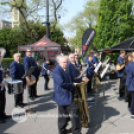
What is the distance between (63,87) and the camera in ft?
10.9

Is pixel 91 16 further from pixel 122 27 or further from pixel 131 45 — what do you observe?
pixel 131 45

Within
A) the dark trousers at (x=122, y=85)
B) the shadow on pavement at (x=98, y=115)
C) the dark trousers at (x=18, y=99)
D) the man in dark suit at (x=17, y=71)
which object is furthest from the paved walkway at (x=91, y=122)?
the dark trousers at (x=122, y=85)

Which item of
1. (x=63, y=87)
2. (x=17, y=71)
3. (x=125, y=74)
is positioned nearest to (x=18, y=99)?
(x=17, y=71)

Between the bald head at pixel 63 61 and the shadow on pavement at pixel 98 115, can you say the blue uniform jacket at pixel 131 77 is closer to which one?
the shadow on pavement at pixel 98 115

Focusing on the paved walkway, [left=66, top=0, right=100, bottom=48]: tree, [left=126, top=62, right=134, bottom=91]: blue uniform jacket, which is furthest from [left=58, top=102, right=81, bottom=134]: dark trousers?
[left=66, top=0, right=100, bottom=48]: tree

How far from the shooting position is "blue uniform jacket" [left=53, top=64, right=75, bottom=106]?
332cm

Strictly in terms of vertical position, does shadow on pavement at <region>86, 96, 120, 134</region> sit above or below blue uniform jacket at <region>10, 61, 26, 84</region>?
below

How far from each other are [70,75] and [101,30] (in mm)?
12424

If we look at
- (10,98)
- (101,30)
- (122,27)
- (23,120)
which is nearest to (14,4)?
(101,30)

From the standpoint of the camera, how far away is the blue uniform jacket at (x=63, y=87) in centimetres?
332

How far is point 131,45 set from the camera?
21.4ft

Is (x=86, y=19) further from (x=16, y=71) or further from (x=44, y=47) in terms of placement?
(x=16, y=71)

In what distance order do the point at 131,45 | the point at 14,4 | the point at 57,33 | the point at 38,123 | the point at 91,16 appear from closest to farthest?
the point at 38,123 < the point at 131,45 < the point at 14,4 < the point at 57,33 < the point at 91,16

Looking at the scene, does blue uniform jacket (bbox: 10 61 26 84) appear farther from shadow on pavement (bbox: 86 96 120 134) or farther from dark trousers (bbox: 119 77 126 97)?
dark trousers (bbox: 119 77 126 97)
